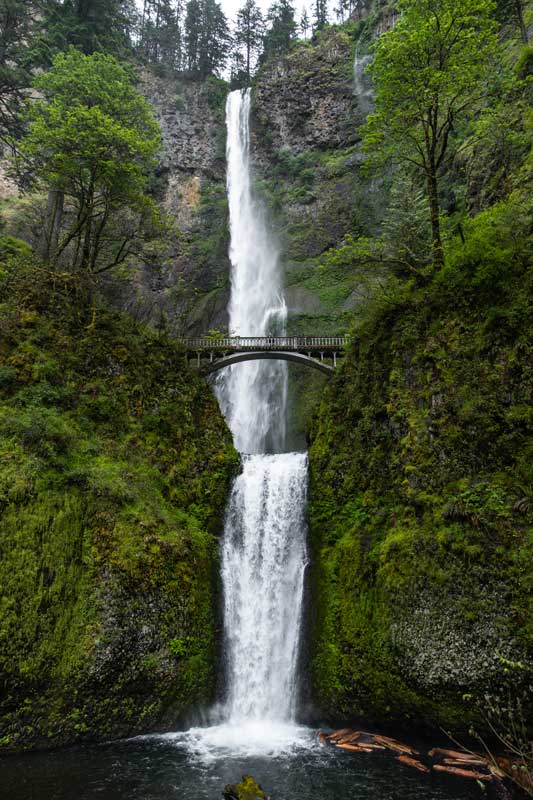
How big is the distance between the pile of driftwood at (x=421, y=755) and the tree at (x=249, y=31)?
2060 inches

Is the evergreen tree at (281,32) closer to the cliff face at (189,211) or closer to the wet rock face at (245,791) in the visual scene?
the cliff face at (189,211)

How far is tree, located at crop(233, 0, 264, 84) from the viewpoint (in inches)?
1793

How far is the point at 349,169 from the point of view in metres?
30.8

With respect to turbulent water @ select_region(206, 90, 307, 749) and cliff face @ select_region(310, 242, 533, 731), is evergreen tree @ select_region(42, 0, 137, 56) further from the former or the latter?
turbulent water @ select_region(206, 90, 307, 749)

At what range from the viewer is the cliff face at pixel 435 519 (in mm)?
8547

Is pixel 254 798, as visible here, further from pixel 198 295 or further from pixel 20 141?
pixel 198 295

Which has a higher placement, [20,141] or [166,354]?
[20,141]

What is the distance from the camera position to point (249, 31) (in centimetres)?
4619

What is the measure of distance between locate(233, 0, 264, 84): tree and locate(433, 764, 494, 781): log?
5301 cm

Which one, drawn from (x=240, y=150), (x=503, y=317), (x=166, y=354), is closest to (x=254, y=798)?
(x=503, y=317)

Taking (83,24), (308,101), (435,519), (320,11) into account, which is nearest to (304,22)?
(320,11)

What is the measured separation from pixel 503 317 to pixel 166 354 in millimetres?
10402

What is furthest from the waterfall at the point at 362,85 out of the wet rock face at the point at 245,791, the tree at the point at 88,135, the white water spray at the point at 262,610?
the wet rock face at the point at 245,791

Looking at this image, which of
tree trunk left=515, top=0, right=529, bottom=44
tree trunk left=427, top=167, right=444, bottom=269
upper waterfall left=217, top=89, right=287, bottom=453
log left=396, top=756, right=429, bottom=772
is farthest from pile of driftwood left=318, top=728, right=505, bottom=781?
tree trunk left=515, top=0, right=529, bottom=44
